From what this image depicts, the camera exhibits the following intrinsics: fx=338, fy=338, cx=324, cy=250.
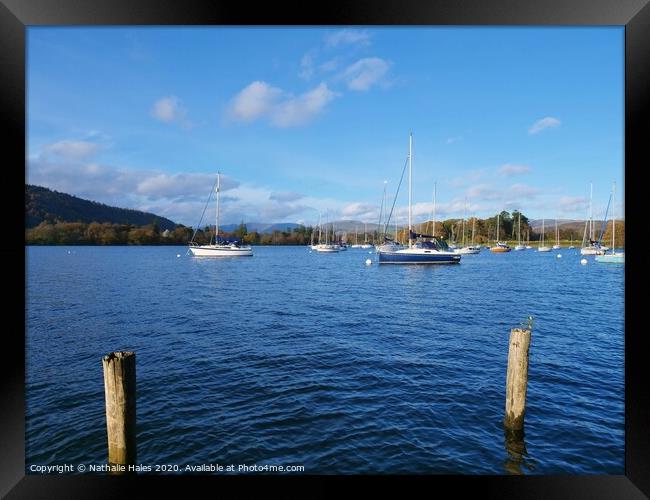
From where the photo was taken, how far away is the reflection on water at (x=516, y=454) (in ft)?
15.1

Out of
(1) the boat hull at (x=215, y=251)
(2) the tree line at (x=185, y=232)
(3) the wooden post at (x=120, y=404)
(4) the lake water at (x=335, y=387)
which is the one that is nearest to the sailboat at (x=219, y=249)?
(1) the boat hull at (x=215, y=251)

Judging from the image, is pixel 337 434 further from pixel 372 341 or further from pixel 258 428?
pixel 372 341

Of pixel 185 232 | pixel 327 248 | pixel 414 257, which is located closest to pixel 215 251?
pixel 327 248

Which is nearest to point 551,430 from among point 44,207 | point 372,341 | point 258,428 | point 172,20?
point 258,428

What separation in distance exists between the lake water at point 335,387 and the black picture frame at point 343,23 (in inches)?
47.3

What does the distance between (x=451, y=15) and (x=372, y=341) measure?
29.0ft

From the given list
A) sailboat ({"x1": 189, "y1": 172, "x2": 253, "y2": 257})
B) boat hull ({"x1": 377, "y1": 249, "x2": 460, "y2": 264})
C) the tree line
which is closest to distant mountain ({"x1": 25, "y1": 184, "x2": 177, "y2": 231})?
the tree line

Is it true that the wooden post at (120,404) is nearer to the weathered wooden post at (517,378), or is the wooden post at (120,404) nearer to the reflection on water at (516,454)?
the reflection on water at (516,454)

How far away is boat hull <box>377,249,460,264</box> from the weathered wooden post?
29.4 meters

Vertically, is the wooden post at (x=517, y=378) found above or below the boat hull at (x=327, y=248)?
below

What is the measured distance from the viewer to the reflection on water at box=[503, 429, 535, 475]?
4605mm

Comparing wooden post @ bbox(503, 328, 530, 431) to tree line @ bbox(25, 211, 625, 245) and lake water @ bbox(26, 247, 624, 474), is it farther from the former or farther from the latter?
tree line @ bbox(25, 211, 625, 245)

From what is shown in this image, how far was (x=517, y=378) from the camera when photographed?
203 inches

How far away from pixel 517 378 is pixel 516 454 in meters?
1.04
